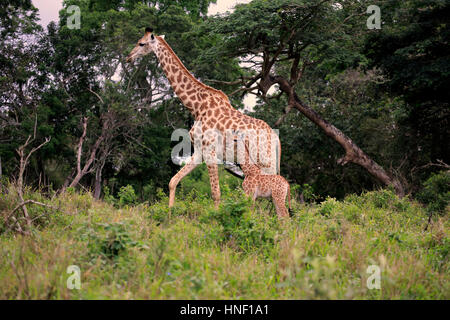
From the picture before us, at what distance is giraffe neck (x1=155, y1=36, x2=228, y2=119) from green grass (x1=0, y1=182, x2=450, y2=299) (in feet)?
9.53

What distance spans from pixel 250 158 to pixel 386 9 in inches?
398

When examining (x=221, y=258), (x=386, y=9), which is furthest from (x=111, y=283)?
(x=386, y=9)

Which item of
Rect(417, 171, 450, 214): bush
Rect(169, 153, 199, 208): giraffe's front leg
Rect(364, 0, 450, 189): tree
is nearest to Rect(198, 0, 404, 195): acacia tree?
Rect(364, 0, 450, 189): tree

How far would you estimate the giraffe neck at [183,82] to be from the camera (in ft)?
27.6

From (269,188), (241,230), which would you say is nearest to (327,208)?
(269,188)

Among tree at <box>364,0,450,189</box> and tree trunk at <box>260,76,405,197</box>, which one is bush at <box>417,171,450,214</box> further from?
tree at <box>364,0,450,189</box>

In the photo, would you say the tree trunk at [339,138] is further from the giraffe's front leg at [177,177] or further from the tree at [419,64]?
the giraffe's front leg at [177,177]

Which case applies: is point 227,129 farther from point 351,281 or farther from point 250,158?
point 351,281

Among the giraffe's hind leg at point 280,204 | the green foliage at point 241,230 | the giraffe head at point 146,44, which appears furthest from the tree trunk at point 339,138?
the green foliage at point 241,230

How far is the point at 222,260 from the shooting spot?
445cm

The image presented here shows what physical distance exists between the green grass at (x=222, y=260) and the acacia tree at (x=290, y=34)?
8.21m

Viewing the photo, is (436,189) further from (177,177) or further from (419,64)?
(177,177)

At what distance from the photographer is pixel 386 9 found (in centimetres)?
1491

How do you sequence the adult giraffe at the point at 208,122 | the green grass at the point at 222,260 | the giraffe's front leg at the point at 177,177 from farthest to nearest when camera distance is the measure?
the adult giraffe at the point at 208,122 → the giraffe's front leg at the point at 177,177 → the green grass at the point at 222,260
